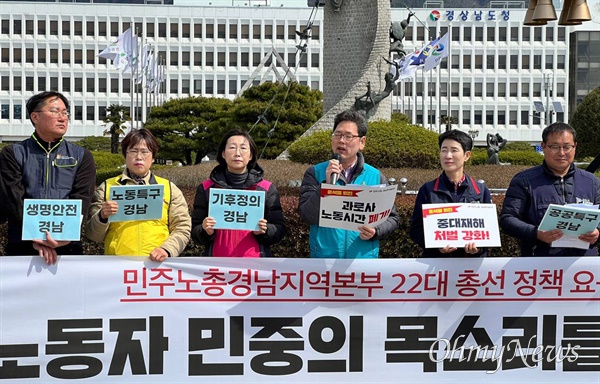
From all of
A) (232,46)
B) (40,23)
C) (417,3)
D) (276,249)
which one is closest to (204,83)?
(232,46)

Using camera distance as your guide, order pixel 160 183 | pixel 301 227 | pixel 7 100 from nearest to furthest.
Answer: pixel 160 183 < pixel 301 227 < pixel 7 100

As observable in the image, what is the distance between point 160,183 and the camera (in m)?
6.14

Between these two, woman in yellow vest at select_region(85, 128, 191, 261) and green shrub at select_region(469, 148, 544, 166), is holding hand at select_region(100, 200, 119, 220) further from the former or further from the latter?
green shrub at select_region(469, 148, 544, 166)

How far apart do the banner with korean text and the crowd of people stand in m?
0.17

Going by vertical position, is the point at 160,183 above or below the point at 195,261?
above

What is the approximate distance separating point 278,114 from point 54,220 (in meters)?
29.8

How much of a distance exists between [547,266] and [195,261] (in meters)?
2.40

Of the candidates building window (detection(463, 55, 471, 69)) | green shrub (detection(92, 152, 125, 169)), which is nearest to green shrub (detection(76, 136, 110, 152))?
green shrub (detection(92, 152, 125, 169))

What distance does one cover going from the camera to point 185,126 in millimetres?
46062

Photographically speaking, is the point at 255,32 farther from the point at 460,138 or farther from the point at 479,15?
the point at 460,138

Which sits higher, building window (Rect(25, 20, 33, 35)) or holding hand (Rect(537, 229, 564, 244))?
building window (Rect(25, 20, 33, 35))

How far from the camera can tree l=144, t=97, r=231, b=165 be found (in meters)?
45.4

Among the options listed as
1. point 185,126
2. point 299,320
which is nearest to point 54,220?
point 299,320

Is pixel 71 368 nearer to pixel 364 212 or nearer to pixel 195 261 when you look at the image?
pixel 195 261
